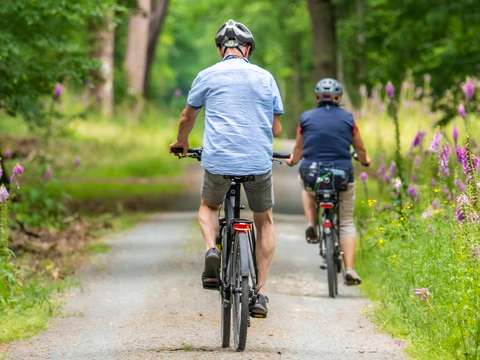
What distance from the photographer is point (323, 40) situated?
26766 millimetres

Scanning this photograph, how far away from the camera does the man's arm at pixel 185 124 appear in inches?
349

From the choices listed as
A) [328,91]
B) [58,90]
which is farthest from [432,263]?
[58,90]

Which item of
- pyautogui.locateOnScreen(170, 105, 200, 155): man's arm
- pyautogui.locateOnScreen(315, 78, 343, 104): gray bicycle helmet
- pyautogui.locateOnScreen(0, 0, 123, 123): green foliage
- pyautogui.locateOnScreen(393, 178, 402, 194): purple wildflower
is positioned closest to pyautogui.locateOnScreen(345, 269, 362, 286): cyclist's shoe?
pyautogui.locateOnScreen(393, 178, 402, 194): purple wildflower

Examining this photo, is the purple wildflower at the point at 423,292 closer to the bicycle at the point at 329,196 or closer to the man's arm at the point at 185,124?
the man's arm at the point at 185,124

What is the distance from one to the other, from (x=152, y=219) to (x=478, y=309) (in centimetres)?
1217

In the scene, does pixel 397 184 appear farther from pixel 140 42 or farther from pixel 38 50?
pixel 140 42

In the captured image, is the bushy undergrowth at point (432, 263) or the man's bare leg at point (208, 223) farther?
the man's bare leg at point (208, 223)

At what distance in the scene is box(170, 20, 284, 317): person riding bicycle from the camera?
862 cm

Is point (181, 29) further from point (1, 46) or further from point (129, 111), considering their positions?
point (1, 46)

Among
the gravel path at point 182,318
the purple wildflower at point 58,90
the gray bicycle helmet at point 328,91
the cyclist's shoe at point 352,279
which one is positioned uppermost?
the purple wildflower at point 58,90

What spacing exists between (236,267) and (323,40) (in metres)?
18.6

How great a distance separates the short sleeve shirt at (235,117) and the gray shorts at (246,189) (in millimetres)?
87

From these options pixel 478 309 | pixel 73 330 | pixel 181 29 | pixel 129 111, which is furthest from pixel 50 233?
pixel 181 29

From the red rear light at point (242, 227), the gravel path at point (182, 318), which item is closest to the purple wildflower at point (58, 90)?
the gravel path at point (182, 318)
